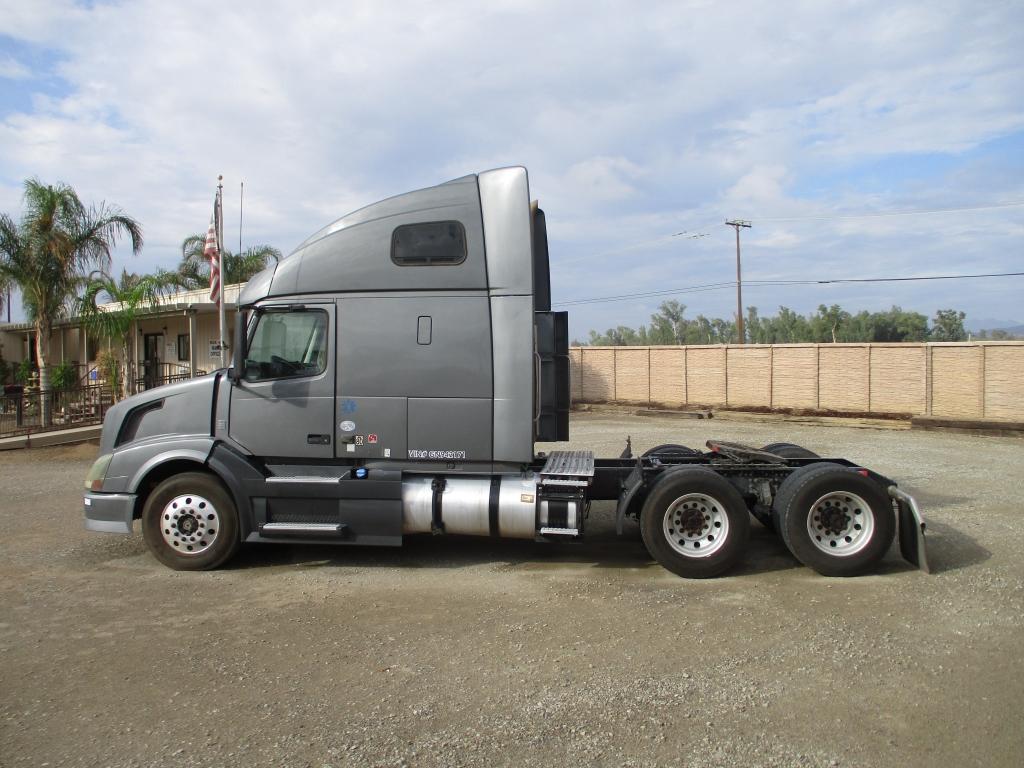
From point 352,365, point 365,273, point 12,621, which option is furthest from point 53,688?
point 365,273

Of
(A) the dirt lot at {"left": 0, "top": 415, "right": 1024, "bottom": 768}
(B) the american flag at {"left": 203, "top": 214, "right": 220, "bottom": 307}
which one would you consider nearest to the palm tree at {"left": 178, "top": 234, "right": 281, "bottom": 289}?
(B) the american flag at {"left": 203, "top": 214, "right": 220, "bottom": 307}

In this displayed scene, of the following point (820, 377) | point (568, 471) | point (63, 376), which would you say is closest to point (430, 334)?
point (568, 471)

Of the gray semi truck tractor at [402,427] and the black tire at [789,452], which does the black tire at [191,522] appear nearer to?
the gray semi truck tractor at [402,427]

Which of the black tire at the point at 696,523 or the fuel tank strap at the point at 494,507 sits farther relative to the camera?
the fuel tank strap at the point at 494,507

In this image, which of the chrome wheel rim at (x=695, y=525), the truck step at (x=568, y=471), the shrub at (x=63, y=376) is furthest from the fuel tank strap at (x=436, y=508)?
the shrub at (x=63, y=376)

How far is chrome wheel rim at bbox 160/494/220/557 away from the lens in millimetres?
6961

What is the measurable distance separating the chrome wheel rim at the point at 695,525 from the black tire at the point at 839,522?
22.8 inches

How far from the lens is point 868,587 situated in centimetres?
627

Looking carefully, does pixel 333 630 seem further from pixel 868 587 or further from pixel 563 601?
pixel 868 587

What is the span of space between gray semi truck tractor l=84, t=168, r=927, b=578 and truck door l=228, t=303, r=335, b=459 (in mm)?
14

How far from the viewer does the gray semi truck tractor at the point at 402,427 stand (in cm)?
673

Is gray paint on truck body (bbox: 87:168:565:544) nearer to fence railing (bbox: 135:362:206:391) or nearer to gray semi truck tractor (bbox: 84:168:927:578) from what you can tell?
gray semi truck tractor (bbox: 84:168:927:578)

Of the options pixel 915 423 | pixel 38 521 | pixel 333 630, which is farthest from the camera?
pixel 915 423

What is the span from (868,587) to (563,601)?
8.46 ft
